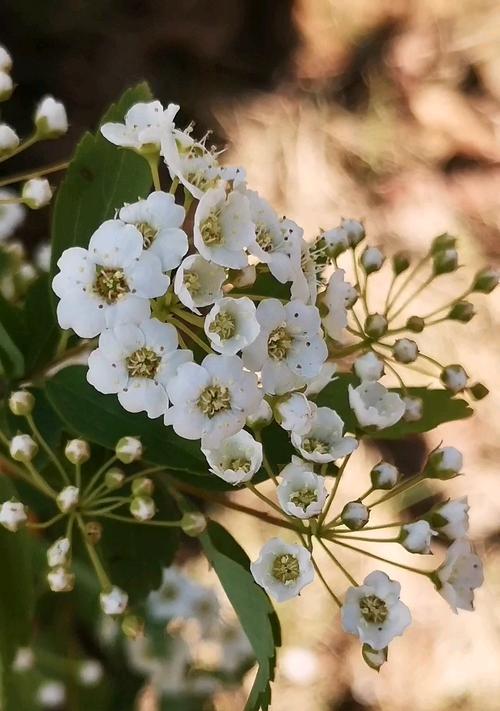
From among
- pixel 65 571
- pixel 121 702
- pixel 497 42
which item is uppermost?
pixel 65 571

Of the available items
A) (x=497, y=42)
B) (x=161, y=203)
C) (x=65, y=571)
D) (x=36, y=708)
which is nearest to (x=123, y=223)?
(x=161, y=203)

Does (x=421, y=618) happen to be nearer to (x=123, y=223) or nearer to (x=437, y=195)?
(x=437, y=195)

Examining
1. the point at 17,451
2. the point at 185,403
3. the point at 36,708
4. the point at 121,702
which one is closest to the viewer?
the point at 185,403

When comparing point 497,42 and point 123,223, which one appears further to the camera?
point 497,42

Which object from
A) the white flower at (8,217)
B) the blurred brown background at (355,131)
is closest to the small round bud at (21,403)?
the white flower at (8,217)

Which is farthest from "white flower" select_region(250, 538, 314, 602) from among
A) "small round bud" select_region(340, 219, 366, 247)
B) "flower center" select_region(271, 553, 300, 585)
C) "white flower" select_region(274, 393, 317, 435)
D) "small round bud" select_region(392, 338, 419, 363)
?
"small round bud" select_region(340, 219, 366, 247)

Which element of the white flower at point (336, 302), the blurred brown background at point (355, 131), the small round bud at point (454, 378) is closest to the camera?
the white flower at point (336, 302)

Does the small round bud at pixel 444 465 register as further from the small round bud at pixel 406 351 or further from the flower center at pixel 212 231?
the flower center at pixel 212 231
